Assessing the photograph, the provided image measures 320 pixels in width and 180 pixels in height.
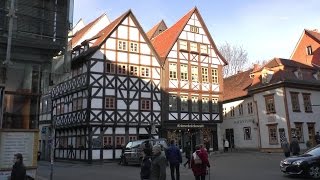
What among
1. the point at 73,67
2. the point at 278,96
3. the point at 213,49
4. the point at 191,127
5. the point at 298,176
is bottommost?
the point at 298,176

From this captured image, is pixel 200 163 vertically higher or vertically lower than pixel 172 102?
lower

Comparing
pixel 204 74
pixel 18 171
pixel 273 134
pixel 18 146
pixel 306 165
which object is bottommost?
pixel 306 165

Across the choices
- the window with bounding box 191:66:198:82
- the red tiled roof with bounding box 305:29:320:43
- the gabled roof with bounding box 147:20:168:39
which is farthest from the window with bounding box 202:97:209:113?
the red tiled roof with bounding box 305:29:320:43

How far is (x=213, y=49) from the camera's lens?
40.8 m

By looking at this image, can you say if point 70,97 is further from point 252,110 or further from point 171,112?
point 252,110

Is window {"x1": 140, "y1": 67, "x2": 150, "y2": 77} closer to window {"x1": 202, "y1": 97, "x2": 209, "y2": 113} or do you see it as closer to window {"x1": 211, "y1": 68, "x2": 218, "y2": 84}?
window {"x1": 202, "y1": 97, "x2": 209, "y2": 113}

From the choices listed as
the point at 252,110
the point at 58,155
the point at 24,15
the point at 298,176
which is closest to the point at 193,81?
the point at 252,110

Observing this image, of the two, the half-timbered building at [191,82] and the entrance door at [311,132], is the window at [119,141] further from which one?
the entrance door at [311,132]

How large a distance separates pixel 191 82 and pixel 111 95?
29.6ft

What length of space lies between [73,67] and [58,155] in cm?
919

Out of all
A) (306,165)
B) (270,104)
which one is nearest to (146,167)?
(306,165)

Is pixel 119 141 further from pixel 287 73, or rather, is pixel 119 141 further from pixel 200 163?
pixel 200 163

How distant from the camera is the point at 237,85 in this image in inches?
1838

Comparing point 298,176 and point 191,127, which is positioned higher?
point 191,127
